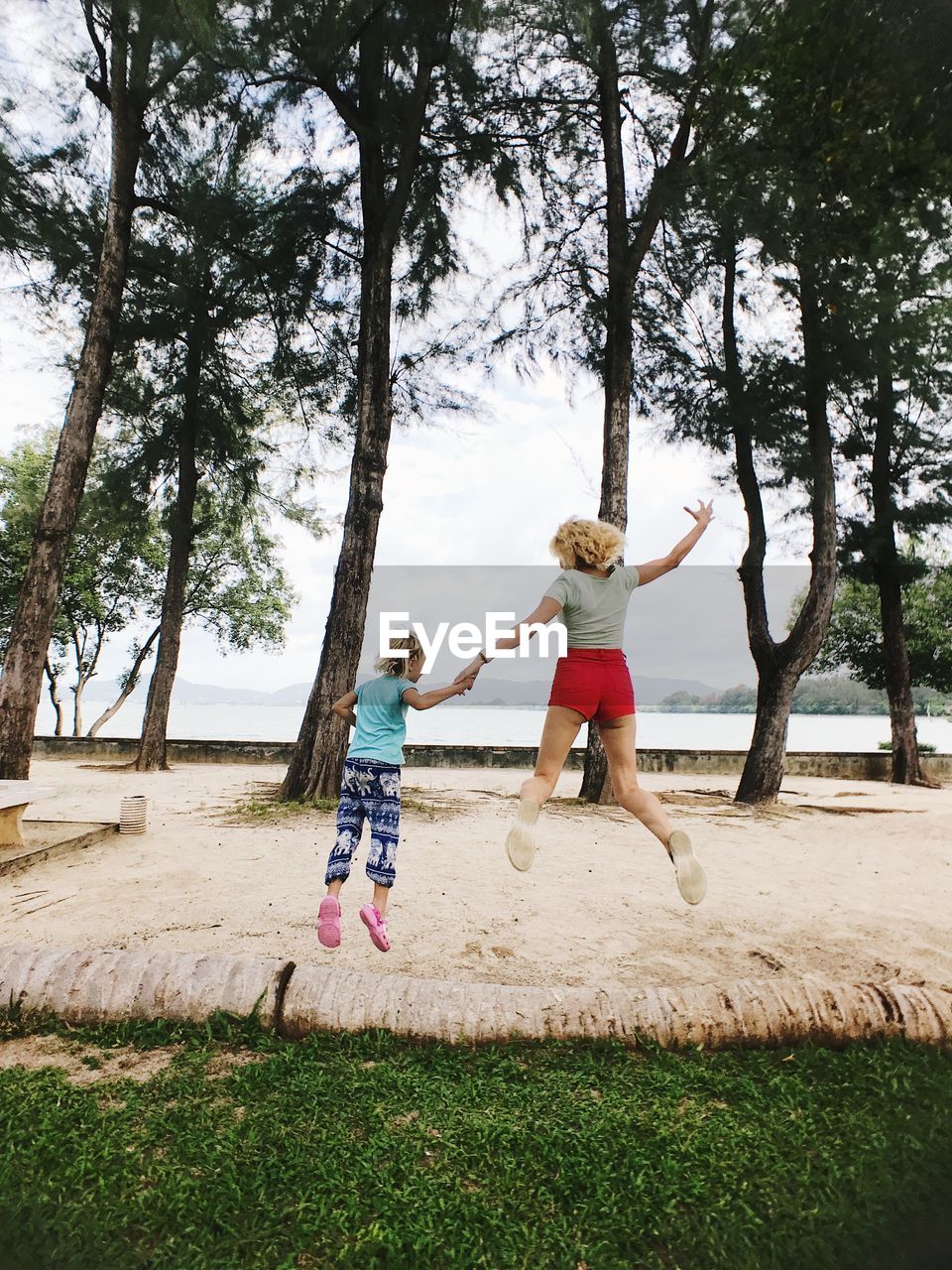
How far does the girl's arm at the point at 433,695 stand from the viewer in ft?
8.51

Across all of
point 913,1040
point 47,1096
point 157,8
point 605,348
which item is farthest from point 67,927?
point 605,348

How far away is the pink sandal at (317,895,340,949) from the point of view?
324cm

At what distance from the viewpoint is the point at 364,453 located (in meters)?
9.70

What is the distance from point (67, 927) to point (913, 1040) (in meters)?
4.29

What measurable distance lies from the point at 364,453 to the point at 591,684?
7.65 meters

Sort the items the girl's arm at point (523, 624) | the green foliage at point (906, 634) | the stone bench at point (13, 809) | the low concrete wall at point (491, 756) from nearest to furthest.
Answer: the girl's arm at point (523, 624) → the stone bench at point (13, 809) → the low concrete wall at point (491, 756) → the green foliage at point (906, 634)

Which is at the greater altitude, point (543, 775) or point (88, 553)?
point (88, 553)

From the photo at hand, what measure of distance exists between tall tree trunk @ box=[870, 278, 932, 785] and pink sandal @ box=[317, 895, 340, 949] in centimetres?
1501

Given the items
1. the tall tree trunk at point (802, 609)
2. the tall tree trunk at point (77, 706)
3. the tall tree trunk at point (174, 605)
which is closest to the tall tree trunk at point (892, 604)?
the tall tree trunk at point (802, 609)

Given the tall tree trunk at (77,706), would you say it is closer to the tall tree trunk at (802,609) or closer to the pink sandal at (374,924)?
the tall tree trunk at (802,609)

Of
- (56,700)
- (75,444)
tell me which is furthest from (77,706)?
(75,444)

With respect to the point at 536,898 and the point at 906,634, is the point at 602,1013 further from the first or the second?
the point at 906,634

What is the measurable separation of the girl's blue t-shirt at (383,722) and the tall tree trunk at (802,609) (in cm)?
920

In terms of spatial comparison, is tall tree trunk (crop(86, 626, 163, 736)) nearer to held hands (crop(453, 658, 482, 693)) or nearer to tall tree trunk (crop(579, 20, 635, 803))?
tall tree trunk (crop(579, 20, 635, 803))
